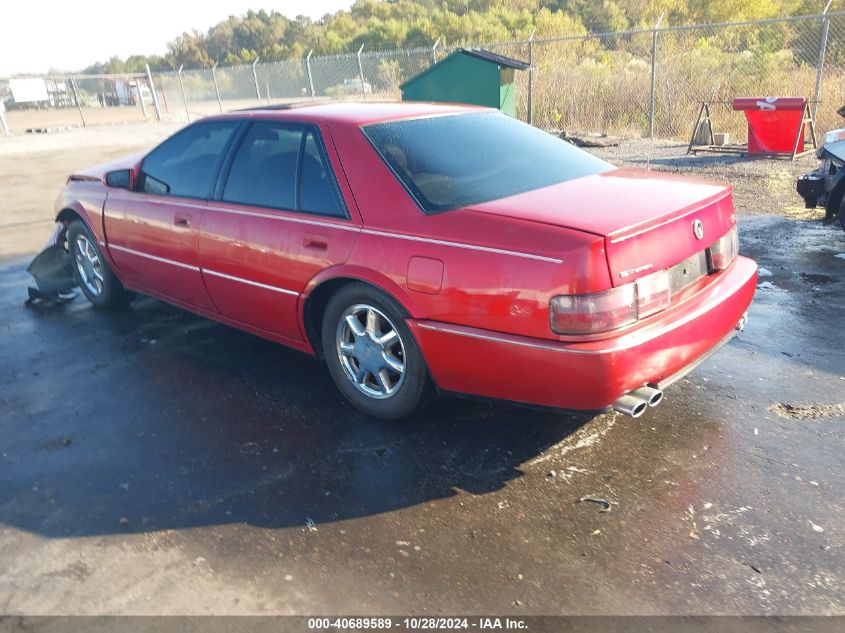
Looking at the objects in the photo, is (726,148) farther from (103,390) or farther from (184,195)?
(103,390)

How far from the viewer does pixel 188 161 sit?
14.8 feet

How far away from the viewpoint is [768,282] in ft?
17.9

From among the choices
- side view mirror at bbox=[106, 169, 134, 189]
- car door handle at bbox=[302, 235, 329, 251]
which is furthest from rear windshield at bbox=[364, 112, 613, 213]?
side view mirror at bbox=[106, 169, 134, 189]

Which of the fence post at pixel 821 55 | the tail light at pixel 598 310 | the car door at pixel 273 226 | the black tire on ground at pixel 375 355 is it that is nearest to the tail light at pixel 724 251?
the tail light at pixel 598 310

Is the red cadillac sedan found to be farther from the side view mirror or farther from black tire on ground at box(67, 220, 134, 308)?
black tire on ground at box(67, 220, 134, 308)

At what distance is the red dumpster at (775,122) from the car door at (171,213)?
30.3 ft

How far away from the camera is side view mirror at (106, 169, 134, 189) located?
486 cm

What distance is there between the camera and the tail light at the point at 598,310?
270 cm

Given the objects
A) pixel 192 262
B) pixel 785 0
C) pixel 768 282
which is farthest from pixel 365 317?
pixel 785 0

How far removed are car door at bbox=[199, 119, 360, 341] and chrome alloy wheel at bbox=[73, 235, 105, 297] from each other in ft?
5.95

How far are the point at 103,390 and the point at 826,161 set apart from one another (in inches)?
256

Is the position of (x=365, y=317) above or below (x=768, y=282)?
above

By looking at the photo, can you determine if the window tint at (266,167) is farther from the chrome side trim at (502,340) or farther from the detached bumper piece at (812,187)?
the detached bumper piece at (812,187)

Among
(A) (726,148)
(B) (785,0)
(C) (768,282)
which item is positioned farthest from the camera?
(B) (785,0)
